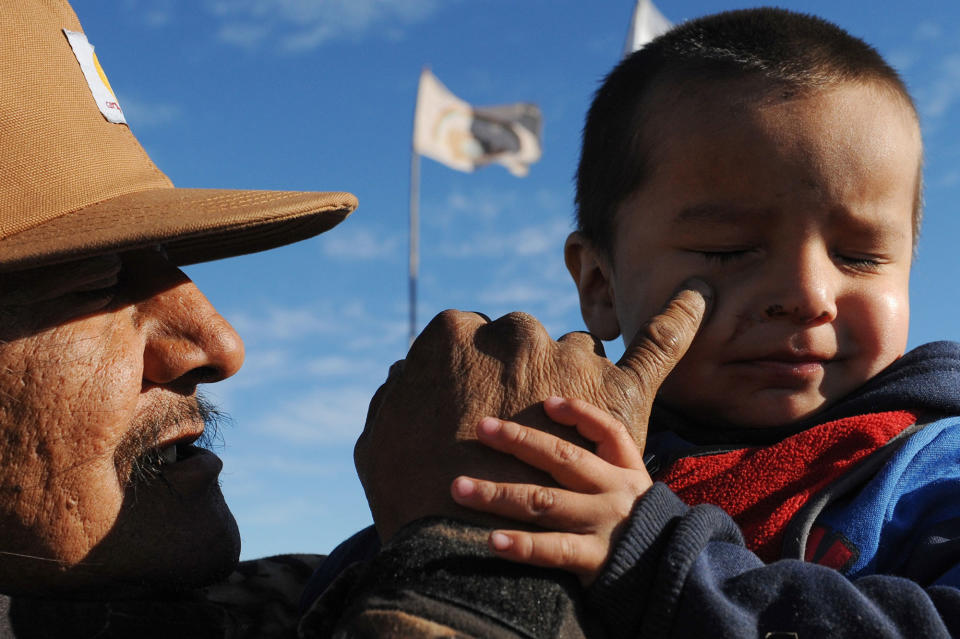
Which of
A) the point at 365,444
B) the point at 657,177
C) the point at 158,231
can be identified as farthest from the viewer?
the point at 657,177

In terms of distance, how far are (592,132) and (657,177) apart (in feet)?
2.10

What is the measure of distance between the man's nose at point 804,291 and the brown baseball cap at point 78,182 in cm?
110

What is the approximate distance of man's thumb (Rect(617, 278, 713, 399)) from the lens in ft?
5.13

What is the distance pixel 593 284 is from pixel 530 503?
4.94 ft

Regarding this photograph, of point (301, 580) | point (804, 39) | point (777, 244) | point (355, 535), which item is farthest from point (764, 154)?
point (301, 580)

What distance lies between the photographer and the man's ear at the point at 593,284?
2.65 meters

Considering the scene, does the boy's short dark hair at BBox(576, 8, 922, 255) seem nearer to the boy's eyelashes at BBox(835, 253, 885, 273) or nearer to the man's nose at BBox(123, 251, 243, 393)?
the boy's eyelashes at BBox(835, 253, 885, 273)

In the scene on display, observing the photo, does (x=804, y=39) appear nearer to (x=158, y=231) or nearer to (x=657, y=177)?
(x=657, y=177)

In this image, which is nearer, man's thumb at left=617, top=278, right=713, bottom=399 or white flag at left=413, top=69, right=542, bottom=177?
man's thumb at left=617, top=278, right=713, bottom=399

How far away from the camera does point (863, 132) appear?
2.23 meters

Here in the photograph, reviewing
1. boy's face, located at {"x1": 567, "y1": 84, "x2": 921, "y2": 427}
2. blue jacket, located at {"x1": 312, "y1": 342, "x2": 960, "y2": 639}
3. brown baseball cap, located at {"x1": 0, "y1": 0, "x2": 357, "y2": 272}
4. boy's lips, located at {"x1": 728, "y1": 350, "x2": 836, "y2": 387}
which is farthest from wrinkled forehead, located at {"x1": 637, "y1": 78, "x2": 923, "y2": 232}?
brown baseball cap, located at {"x1": 0, "y1": 0, "x2": 357, "y2": 272}

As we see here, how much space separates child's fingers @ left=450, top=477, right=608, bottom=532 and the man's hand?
4 cm

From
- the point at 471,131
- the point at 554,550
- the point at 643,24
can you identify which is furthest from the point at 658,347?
the point at 471,131

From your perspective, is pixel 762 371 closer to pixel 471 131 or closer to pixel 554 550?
pixel 554 550
